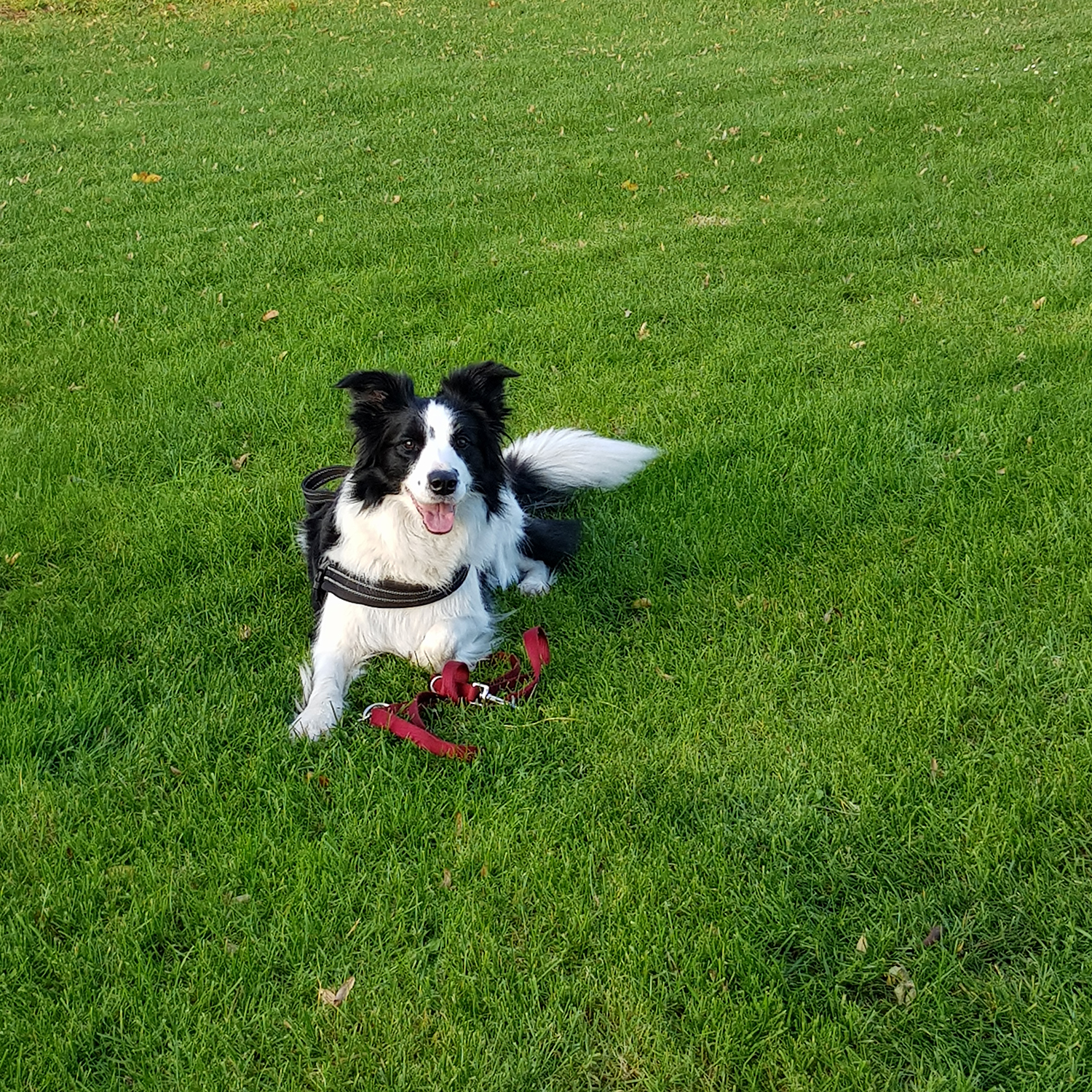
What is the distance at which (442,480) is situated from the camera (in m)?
3.64

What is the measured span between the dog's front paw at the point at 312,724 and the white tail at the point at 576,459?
1.91m

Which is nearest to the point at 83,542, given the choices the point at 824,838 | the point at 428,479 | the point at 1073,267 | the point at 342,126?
the point at 428,479

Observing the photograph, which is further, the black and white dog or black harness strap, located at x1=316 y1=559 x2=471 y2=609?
black harness strap, located at x1=316 y1=559 x2=471 y2=609

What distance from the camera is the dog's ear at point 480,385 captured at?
3990 mm

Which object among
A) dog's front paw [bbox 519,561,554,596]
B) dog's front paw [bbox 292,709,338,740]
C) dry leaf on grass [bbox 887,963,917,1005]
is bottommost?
dog's front paw [bbox 519,561,554,596]

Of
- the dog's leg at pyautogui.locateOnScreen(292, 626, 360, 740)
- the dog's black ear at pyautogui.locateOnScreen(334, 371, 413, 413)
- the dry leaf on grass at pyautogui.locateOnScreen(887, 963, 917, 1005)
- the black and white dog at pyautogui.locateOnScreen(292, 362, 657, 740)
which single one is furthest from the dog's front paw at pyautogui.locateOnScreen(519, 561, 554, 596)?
the dry leaf on grass at pyautogui.locateOnScreen(887, 963, 917, 1005)

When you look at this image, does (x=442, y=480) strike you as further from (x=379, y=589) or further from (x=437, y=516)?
(x=379, y=589)

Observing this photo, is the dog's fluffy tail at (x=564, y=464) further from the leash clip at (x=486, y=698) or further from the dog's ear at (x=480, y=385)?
the leash clip at (x=486, y=698)

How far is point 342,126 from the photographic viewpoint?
12.7 metres

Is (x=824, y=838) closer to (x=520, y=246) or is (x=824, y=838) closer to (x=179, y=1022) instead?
(x=179, y=1022)

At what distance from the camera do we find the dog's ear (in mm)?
3990

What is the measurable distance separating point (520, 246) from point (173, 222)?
3.61m

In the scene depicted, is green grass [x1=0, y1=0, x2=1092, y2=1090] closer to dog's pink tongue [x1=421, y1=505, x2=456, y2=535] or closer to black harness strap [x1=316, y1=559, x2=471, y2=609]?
black harness strap [x1=316, y1=559, x2=471, y2=609]

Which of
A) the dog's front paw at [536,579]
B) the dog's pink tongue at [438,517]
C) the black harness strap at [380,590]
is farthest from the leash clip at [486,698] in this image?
the dog's front paw at [536,579]
